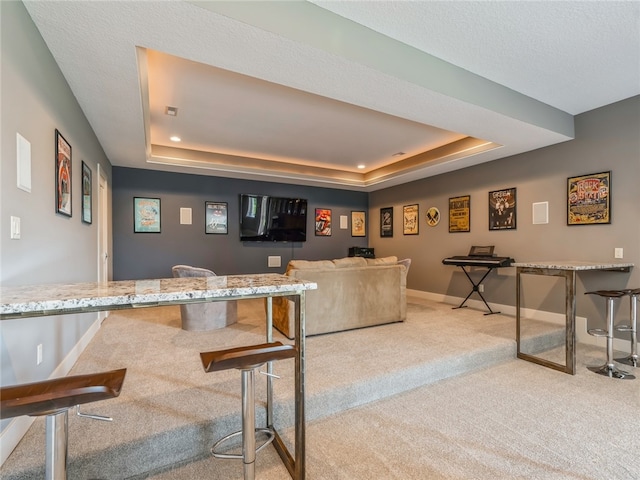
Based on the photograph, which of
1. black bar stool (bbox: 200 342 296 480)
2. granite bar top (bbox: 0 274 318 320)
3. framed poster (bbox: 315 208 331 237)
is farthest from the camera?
framed poster (bbox: 315 208 331 237)

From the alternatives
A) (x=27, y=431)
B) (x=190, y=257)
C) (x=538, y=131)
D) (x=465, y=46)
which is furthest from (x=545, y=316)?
(x=190, y=257)

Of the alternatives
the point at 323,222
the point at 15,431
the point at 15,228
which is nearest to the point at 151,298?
the point at 15,228

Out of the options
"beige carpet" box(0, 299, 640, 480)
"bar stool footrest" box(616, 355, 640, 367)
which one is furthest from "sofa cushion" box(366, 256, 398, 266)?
"bar stool footrest" box(616, 355, 640, 367)

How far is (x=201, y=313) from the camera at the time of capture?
3588mm

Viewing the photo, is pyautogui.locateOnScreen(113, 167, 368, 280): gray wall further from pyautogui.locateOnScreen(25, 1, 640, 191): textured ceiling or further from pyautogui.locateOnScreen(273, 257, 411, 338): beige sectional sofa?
pyautogui.locateOnScreen(273, 257, 411, 338): beige sectional sofa

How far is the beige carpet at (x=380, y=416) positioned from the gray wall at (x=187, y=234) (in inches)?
93.1

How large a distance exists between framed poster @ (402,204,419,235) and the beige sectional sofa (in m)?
2.29

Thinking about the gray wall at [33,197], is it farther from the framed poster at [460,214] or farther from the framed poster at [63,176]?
the framed poster at [460,214]

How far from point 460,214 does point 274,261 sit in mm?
3669

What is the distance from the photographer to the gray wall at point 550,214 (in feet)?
10.8

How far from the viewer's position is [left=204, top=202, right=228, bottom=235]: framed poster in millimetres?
5797

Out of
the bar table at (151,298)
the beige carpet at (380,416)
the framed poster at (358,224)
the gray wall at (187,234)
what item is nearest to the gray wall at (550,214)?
the beige carpet at (380,416)

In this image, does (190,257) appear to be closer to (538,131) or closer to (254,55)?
(254,55)

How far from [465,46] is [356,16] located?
3.11 ft
